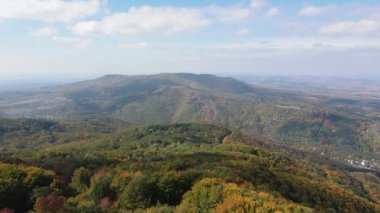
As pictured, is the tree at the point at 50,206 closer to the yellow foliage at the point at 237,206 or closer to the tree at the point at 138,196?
the tree at the point at 138,196

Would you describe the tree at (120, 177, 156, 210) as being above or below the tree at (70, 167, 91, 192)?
above

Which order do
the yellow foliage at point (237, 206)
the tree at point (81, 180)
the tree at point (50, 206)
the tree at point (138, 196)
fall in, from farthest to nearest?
the tree at point (81, 180) < the tree at point (138, 196) < the tree at point (50, 206) < the yellow foliage at point (237, 206)

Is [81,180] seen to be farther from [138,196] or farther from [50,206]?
[50,206]

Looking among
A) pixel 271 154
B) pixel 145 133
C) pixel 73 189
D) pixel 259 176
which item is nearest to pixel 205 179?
pixel 73 189

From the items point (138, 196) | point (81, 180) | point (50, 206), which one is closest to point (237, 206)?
point (138, 196)

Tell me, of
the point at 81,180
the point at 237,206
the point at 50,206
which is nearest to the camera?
the point at 237,206

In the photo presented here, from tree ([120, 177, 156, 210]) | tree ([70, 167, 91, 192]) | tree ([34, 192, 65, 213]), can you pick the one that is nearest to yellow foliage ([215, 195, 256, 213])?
tree ([120, 177, 156, 210])

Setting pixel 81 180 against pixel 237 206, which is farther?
pixel 81 180

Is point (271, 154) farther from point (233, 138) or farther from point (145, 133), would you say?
point (145, 133)

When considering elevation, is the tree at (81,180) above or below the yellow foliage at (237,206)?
below

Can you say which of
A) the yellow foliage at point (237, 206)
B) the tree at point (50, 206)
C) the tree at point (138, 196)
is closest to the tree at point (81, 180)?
the tree at point (138, 196)

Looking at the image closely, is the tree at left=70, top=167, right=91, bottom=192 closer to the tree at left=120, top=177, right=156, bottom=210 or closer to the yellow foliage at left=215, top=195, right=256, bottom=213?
the tree at left=120, top=177, right=156, bottom=210
